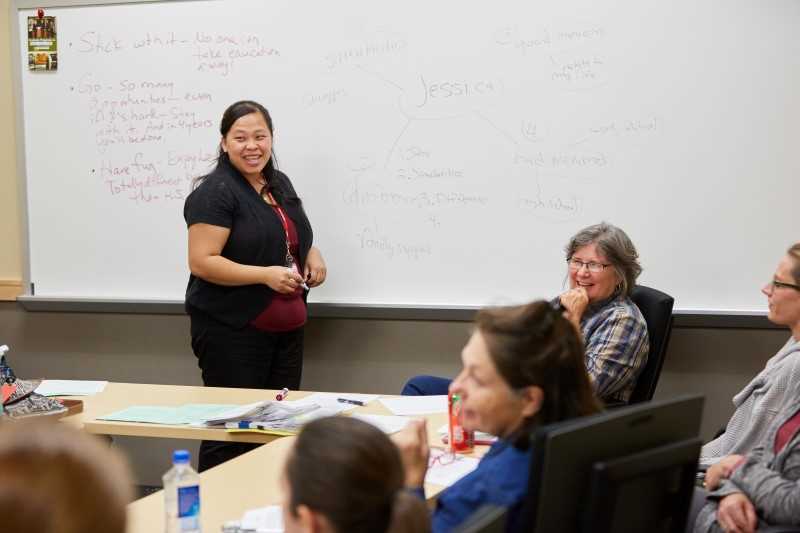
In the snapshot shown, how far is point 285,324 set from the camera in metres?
3.64

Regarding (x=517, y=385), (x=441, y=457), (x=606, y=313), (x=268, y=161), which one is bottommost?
(x=441, y=457)

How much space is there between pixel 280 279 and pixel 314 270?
344 mm

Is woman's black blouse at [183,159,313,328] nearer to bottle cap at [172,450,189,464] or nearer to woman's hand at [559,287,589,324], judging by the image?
woman's hand at [559,287,589,324]

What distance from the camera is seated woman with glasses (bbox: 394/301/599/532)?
69.0 inches

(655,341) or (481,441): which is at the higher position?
(655,341)

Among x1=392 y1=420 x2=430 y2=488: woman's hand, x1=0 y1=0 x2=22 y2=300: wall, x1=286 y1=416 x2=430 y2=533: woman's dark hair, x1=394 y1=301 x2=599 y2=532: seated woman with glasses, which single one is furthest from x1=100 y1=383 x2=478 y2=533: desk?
x1=0 y1=0 x2=22 y2=300: wall

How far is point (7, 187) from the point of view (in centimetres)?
433

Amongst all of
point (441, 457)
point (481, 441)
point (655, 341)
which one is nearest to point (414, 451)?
point (441, 457)

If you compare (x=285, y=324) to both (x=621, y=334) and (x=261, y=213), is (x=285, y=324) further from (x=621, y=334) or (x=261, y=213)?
(x=621, y=334)

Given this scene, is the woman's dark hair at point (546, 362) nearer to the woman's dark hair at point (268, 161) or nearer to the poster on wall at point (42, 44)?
the woman's dark hair at point (268, 161)

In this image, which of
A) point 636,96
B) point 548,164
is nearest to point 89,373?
point 548,164

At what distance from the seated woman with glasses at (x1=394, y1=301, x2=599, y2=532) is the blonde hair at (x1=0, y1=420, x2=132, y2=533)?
2.95 ft

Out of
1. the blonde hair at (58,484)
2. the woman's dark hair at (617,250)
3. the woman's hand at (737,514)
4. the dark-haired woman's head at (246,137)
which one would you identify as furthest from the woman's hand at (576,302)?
the blonde hair at (58,484)

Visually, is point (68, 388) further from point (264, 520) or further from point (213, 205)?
point (264, 520)
